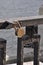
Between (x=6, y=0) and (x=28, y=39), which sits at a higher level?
(x=28, y=39)

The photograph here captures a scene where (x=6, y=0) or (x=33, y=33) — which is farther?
(x=6, y=0)

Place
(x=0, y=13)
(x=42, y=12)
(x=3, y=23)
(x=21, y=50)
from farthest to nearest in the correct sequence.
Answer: (x=0, y=13) → (x=42, y=12) → (x=21, y=50) → (x=3, y=23)

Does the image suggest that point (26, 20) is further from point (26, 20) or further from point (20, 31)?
point (20, 31)

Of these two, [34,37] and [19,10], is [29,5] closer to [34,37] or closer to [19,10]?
[19,10]

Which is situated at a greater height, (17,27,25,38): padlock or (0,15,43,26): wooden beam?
(0,15,43,26): wooden beam

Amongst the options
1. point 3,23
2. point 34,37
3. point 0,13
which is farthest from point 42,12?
point 0,13

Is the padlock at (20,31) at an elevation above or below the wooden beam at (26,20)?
below

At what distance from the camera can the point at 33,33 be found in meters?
2.21

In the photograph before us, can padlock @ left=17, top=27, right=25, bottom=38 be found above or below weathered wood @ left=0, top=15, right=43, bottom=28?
below

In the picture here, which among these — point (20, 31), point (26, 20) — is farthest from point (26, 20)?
point (20, 31)

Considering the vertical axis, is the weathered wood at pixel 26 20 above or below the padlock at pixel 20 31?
above

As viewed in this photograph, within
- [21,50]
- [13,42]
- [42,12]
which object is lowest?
[13,42]

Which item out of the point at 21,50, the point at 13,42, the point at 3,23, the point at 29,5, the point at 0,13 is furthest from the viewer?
the point at 29,5

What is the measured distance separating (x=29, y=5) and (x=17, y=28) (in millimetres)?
5230
